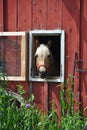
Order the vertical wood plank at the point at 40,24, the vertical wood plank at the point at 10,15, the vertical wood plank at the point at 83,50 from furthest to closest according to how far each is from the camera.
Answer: the vertical wood plank at the point at 10,15 → the vertical wood plank at the point at 40,24 → the vertical wood plank at the point at 83,50

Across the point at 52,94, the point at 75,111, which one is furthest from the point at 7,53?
the point at 75,111

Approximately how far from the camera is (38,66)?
6523 millimetres

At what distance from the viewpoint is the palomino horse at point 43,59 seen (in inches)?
255

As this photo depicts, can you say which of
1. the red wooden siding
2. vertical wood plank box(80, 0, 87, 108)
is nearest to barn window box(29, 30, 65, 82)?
the red wooden siding

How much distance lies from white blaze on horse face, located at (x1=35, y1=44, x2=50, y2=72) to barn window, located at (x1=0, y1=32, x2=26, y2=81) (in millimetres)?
222

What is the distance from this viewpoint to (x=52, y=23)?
6.55 m

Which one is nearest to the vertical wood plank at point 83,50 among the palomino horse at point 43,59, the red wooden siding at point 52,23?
the red wooden siding at point 52,23

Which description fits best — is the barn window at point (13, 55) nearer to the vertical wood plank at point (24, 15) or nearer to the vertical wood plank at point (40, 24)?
the vertical wood plank at point (24, 15)

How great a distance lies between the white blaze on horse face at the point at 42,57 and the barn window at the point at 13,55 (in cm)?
22

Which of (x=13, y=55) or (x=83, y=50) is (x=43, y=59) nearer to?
(x=13, y=55)

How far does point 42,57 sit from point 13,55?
1.68ft

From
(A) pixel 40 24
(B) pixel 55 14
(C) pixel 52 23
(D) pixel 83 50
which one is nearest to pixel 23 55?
(A) pixel 40 24

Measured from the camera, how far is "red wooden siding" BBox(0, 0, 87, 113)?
21.2ft

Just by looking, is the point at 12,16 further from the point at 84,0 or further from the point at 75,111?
the point at 75,111
